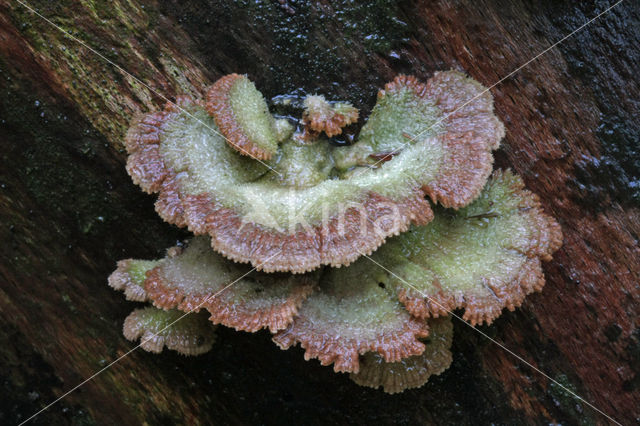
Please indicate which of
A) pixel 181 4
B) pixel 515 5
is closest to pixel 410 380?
pixel 515 5

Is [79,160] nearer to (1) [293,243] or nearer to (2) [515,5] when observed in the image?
(1) [293,243]

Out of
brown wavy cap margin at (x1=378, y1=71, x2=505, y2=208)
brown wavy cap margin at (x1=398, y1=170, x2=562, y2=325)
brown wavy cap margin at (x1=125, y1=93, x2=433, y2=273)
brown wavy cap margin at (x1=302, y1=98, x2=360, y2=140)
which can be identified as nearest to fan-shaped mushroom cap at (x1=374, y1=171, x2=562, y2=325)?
brown wavy cap margin at (x1=398, y1=170, x2=562, y2=325)

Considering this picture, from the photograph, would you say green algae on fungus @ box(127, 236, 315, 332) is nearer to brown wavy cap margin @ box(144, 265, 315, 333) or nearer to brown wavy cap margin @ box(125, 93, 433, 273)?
brown wavy cap margin @ box(144, 265, 315, 333)

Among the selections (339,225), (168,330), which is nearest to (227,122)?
(339,225)

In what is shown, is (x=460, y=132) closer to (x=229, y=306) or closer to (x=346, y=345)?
(x=346, y=345)

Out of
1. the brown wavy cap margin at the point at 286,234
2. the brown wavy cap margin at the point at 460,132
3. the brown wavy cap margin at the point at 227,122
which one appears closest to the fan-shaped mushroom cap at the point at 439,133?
the brown wavy cap margin at the point at 460,132

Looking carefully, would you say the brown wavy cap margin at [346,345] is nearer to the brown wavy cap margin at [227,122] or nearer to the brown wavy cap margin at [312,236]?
the brown wavy cap margin at [312,236]
